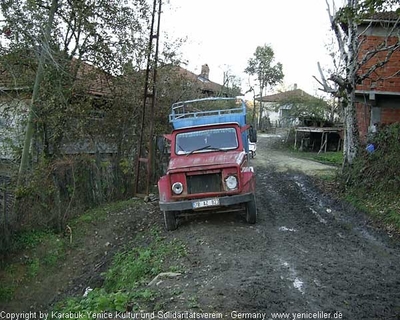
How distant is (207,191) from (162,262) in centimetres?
187

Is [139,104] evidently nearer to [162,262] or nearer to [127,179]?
[127,179]

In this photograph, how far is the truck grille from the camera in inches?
326

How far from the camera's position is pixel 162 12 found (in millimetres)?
12430

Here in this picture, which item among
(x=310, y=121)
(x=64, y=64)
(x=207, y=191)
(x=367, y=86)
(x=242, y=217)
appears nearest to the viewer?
(x=207, y=191)

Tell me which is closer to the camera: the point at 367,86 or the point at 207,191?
the point at 207,191

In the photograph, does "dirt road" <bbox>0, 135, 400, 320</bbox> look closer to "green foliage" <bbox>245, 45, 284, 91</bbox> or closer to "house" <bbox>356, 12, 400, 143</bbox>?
"house" <bbox>356, 12, 400, 143</bbox>

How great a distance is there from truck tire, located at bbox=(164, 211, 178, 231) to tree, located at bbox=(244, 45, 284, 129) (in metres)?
44.6

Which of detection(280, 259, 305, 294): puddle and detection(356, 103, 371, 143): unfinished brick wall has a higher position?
detection(356, 103, 371, 143): unfinished brick wall

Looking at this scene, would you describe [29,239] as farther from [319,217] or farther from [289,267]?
[319,217]

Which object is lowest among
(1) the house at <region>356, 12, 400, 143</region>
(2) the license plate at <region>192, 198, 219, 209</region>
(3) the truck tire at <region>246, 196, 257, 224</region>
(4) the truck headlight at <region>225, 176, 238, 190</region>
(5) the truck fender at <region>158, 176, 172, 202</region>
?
(3) the truck tire at <region>246, 196, 257, 224</region>

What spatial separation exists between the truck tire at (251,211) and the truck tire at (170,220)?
4.96 feet

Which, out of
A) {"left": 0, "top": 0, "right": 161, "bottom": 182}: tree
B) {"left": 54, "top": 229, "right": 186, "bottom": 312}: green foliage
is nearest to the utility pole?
{"left": 0, "top": 0, "right": 161, "bottom": 182}: tree

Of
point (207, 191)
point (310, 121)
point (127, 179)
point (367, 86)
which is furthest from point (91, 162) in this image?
point (310, 121)

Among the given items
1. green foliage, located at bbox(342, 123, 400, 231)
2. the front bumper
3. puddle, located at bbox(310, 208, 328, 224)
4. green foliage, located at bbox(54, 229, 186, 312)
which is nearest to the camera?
green foliage, located at bbox(54, 229, 186, 312)
